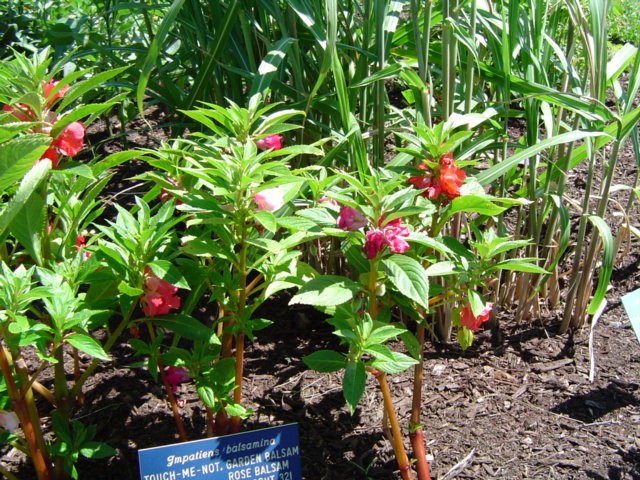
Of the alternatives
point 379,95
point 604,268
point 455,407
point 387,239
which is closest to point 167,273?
point 387,239

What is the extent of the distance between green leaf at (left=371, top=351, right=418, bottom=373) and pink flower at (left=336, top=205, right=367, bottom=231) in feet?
0.79

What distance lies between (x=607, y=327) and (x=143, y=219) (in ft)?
4.68

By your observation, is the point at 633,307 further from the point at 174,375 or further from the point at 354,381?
the point at 174,375

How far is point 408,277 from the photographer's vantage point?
3.87ft

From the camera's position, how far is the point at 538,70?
5.89 ft

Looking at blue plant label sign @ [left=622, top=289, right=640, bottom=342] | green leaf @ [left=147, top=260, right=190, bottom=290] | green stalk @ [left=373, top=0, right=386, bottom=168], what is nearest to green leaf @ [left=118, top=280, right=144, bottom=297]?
green leaf @ [left=147, top=260, right=190, bottom=290]

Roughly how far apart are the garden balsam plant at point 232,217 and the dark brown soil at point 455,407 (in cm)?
25

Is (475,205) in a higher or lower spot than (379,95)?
lower

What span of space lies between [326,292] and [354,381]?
0.17 metres

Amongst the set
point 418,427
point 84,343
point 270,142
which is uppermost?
point 270,142

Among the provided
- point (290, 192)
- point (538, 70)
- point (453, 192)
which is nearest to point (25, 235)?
point (290, 192)

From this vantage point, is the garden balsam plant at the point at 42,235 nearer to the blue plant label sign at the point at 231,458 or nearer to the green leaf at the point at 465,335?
the blue plant label sign at the point at 231,458

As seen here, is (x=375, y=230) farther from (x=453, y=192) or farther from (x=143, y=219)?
(x=143, y=219)

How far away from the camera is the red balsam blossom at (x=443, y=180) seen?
127cm
